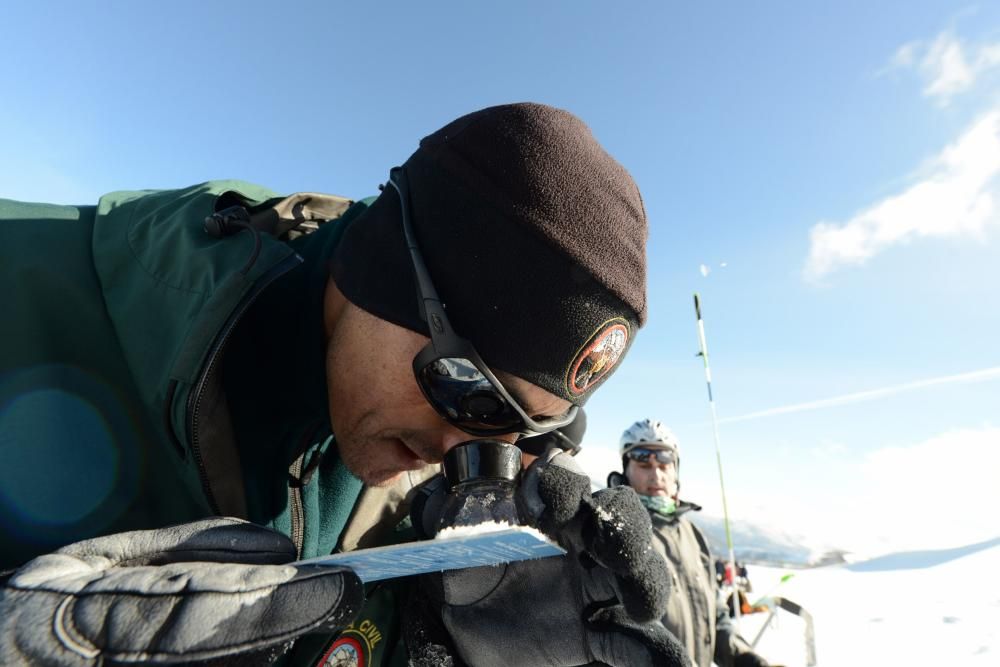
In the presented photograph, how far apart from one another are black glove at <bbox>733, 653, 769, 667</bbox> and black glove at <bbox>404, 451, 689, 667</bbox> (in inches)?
168

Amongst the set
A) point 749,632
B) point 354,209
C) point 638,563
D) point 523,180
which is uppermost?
point 354,209

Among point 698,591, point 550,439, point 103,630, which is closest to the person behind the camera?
point 103,630

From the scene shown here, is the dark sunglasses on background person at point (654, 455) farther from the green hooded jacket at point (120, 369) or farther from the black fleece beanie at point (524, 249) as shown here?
the green hooded jacket at point (120, 369)

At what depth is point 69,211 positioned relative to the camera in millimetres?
1852

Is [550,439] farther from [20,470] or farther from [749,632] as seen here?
[749,632]

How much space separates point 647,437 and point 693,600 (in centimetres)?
183

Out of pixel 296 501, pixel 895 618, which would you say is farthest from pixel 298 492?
pixel 895 618

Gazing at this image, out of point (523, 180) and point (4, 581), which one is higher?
point (523, 180)

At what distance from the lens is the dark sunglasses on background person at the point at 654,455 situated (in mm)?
6344

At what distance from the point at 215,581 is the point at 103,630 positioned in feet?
0.56

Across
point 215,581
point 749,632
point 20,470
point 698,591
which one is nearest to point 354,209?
point 20,470

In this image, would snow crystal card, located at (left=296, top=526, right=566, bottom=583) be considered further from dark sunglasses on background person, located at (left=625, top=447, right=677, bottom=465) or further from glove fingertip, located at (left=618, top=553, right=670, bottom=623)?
dark sunglasses on background person, located at (left=625, top=447, right=677, bottom=465)

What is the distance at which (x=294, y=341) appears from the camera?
189 centimetres

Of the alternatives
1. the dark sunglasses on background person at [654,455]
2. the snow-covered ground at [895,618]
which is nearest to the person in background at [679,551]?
the dark sunglasses on background person at [654,455]
